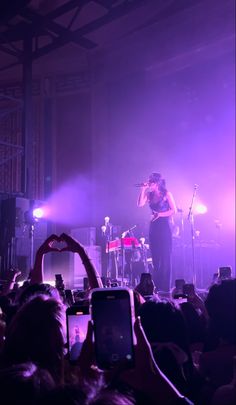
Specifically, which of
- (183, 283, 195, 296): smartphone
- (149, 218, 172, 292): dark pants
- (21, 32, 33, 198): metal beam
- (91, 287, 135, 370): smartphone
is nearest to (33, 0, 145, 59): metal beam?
(21, 32, 33, 198): metal beam

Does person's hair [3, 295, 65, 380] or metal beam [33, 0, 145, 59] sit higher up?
metal beam [33, 0, 145, 59]

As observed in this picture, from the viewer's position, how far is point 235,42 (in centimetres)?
1131

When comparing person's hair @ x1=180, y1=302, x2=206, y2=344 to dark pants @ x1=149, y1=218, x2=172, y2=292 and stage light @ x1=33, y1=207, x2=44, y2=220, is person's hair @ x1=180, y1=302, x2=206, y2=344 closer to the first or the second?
dark pants @ x1=149, y1=218, x2=172, y2=292

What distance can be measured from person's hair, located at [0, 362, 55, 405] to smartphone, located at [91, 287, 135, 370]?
47cm

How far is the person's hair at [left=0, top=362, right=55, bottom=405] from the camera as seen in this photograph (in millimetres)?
1064

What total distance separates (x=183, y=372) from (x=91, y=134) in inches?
455

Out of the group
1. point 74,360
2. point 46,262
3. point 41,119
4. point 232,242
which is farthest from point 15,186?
point 74,360

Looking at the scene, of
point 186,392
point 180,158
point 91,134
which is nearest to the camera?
point 186,392

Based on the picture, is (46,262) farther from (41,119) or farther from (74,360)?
(74,360)

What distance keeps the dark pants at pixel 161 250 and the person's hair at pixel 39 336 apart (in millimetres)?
5473

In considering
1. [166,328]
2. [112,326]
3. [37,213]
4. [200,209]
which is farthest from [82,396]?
[200,209]

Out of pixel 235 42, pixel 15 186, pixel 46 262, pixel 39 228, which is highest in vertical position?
pixel 235 42

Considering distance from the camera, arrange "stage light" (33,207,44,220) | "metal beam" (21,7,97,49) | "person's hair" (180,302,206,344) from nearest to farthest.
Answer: "person's hair" (180,302,206,344), "stage light" (33,207,44,220), "metal beam" (21,7,97,49)

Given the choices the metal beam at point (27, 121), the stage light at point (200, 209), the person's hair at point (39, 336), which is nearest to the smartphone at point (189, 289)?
the person's hair at point (39, 336)
